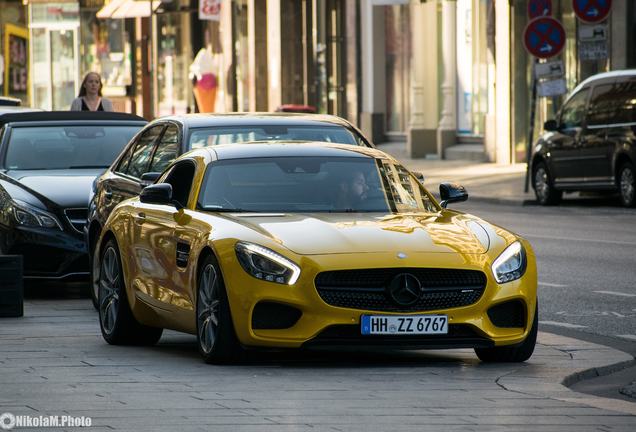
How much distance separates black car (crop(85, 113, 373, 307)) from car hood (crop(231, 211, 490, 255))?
331cm

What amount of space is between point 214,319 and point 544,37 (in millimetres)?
20939

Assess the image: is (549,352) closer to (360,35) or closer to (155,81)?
(360,35)

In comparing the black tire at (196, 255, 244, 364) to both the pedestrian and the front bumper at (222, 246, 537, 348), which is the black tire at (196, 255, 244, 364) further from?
the pedestrian

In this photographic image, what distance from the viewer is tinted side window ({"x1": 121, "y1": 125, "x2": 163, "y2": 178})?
48.2ft

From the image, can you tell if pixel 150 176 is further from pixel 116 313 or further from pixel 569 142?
pixel 569 142

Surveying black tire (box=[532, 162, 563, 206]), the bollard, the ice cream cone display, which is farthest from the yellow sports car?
the ice cream cone display

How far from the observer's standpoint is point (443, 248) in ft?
34.3

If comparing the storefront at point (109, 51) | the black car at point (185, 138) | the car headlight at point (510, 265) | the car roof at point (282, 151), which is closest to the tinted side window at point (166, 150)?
the black car at point (185, 138)

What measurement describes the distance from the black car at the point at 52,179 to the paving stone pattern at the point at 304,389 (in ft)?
12.0

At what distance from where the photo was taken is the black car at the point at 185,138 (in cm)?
1438

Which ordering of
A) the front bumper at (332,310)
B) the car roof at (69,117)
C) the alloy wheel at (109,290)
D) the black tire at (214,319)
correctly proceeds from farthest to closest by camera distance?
the car roof at (69,117) → the alloy wheel at (109,290) → the black tire at (214,319) → the front bumper at (332,310)

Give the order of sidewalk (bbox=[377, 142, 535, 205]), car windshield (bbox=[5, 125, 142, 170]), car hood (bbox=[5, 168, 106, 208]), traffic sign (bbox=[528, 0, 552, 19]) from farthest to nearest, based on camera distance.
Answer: traffic sign (bbox=[528, 0, 552, 19]) → sidewalk (bbox=[377, 142, 535, 205]) → car windshield (bbox=[5, 125, 142, 170]) → car hood (bbox=[5, 168, 106, 208])

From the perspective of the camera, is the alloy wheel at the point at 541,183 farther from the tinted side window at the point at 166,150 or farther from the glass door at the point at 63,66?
the glass door at the point at 63,66

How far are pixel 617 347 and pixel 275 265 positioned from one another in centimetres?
290
